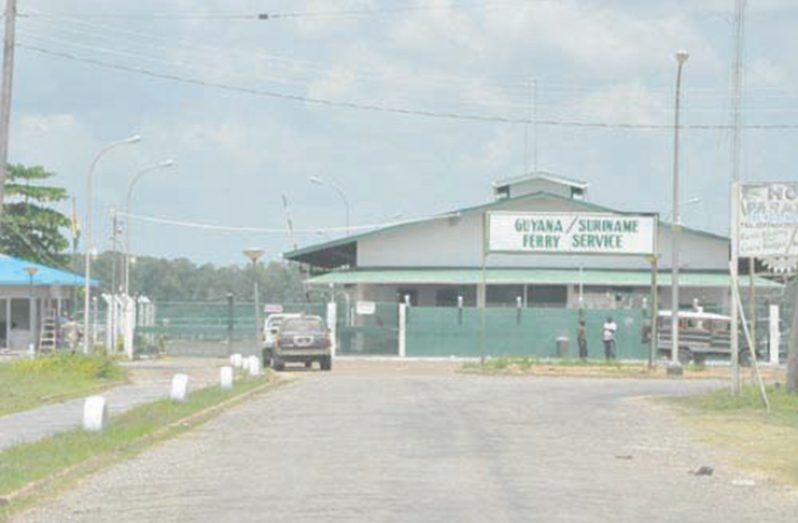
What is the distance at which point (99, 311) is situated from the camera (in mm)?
70688

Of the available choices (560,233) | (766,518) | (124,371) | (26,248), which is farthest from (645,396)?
(26,248)

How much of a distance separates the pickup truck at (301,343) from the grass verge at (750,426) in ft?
56.8

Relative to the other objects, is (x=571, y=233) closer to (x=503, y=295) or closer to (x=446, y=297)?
(x=503, y=295)

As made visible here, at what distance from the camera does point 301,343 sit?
4556cm

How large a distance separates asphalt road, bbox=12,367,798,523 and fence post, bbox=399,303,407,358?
2949cm

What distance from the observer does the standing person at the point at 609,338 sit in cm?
5331

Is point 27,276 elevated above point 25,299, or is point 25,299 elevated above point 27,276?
point 27,276

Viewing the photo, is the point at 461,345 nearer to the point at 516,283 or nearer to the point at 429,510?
the point at 516,283

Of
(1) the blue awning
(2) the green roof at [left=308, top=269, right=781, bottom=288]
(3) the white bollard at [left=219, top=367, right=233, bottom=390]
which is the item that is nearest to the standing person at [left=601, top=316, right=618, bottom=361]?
(2) the green roof at [left=308, top=269, right=781, bottom=288]

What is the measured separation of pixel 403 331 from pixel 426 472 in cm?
4105

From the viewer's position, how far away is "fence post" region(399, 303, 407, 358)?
186ft

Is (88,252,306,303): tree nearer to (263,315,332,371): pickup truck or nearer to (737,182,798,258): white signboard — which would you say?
(263,315,332,371): pickup truck

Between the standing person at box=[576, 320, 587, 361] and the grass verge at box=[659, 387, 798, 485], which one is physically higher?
the standing person at box=[576, 320, 587, 361]

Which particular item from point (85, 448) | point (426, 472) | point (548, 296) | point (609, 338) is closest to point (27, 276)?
point (548, 296)
